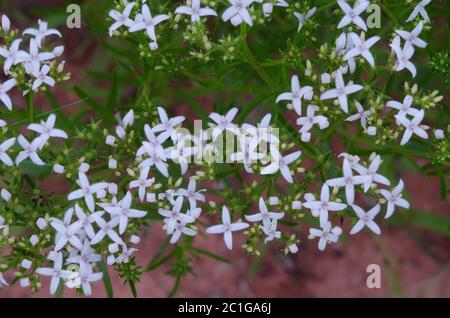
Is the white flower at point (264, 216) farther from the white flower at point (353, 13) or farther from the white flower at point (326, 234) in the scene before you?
the white flower at point (353, 13)

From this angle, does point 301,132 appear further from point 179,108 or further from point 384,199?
point 179,108

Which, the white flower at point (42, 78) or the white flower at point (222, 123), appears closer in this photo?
the white flower at point (222, 123)

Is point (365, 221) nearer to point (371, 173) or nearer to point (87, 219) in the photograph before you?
point (371, 173)

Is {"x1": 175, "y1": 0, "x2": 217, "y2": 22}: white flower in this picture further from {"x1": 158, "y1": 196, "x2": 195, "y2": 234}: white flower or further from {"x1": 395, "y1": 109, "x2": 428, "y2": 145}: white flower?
{"x1": 395, "y1": 109, "x2": 428, "y2": 145}: white flower

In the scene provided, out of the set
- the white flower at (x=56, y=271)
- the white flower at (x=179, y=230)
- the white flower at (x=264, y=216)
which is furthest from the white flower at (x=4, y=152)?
the white flower at (x=264, y=216)

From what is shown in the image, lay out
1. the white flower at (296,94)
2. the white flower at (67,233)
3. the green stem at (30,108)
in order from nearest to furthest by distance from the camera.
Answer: the white flower at (67,233), the white flower at (296,94), the green stem at (30,108)
